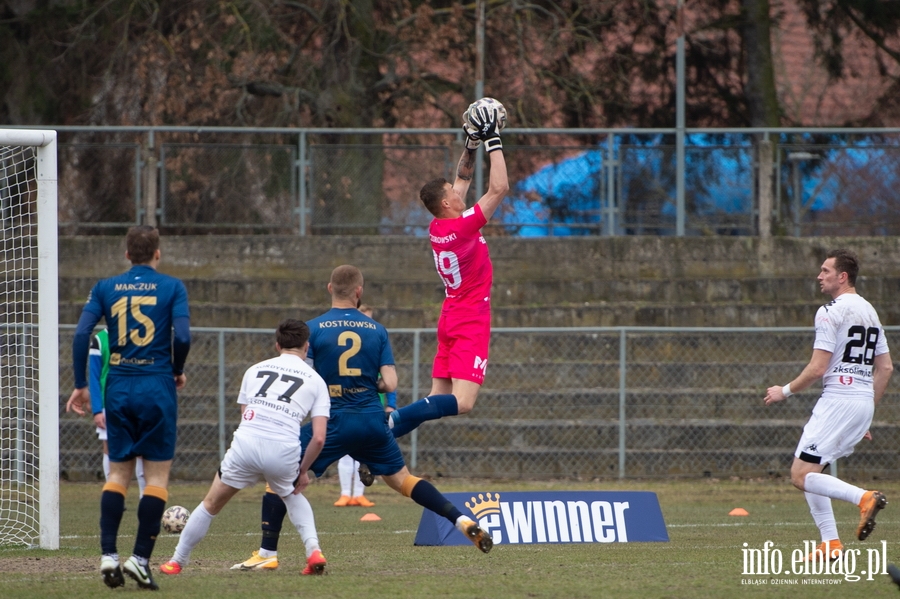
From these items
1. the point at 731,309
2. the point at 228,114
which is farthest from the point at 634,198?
the point at 228,114

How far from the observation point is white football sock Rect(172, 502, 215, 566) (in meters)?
6.41

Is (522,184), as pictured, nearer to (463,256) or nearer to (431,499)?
(463,256)

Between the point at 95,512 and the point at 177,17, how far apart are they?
34.4ft

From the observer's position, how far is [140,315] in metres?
6.25

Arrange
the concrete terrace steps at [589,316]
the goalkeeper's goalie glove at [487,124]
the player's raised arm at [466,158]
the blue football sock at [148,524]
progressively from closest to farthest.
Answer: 1. the blue football sock at [148,524]
2. the goalkeeper's goalie glove at [487,124]
3. the player's raised arm at [466,158]
4. the concrete terrace steps at [589,316]

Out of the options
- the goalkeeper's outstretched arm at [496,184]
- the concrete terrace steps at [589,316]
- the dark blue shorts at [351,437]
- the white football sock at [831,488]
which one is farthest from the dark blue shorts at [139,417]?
the concrete terrace steps at [589,316]

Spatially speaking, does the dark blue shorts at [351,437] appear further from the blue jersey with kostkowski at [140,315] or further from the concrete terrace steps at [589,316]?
the concrete terrace steps at [589,316]

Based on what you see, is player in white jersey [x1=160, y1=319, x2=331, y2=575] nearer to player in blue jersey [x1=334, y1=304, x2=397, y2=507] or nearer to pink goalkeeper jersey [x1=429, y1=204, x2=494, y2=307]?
pink goalkeeper jersey [x1=429, y1=204, x2=494, y2=307]

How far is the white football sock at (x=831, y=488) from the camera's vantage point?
7.29 m

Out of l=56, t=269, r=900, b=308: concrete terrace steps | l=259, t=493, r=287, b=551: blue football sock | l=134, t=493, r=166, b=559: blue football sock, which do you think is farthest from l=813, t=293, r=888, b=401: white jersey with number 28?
l=56, t=269, r=900, b=308: concrete terrace steps

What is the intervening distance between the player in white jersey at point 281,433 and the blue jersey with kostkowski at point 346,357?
1.28 ft

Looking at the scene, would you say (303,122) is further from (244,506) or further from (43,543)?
(43,543)

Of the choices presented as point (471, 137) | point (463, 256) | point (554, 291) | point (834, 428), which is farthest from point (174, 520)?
point (554, 291)

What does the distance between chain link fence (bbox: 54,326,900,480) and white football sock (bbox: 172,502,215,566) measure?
771 cm
